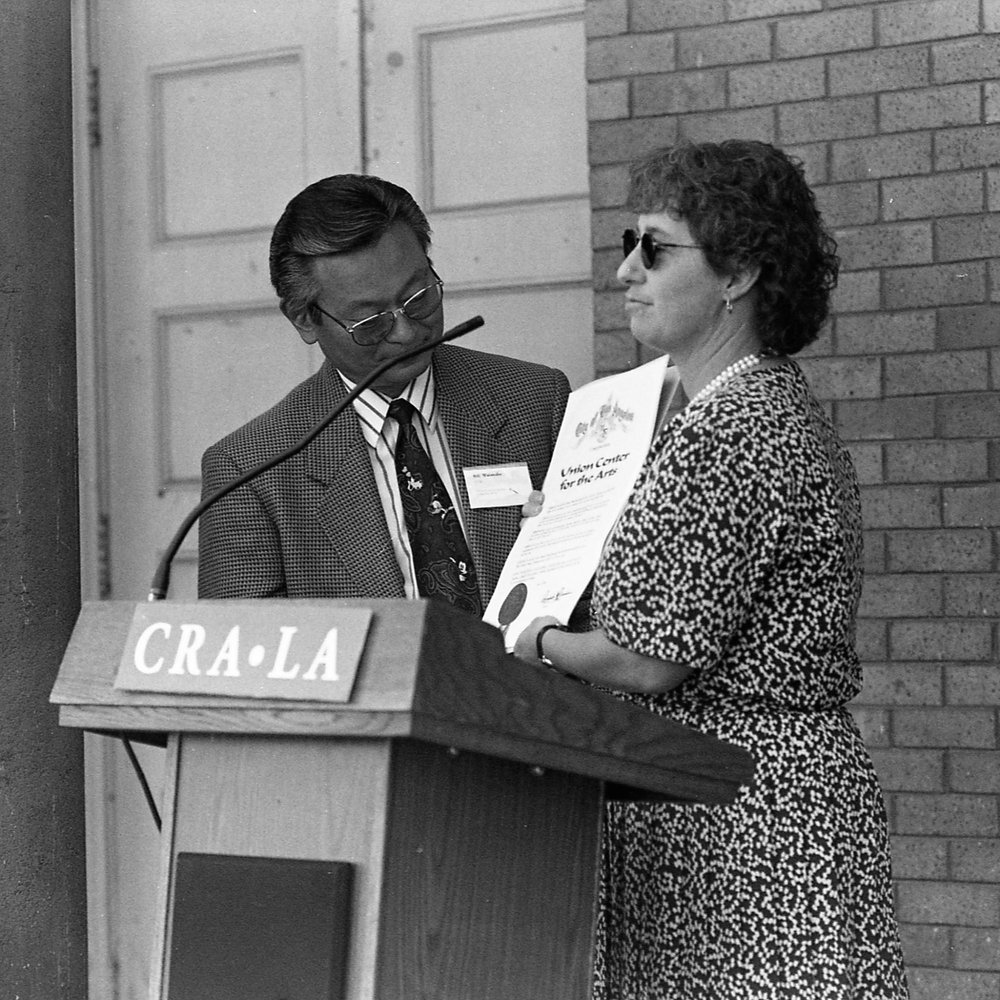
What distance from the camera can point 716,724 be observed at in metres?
2.10

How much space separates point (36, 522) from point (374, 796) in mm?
2872

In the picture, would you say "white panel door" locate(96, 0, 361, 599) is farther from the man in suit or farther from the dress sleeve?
the dress sleeve

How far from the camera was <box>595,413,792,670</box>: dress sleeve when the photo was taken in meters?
1.97

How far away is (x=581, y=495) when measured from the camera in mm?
2328

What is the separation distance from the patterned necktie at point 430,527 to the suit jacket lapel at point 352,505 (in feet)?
0.18

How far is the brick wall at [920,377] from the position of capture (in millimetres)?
3732

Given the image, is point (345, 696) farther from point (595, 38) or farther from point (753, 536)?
point (595, 38)

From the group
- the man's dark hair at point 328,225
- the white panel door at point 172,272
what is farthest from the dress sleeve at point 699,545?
the white panel door at point 172,272

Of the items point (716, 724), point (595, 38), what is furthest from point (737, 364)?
point (595, 38)

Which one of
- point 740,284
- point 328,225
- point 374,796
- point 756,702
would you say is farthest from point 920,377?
point 374,796

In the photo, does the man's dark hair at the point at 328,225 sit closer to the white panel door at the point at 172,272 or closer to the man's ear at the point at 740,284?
the man's ear at the point at 740,284

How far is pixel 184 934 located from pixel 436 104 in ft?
10.4

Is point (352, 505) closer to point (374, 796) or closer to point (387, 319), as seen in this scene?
point (387, 319)

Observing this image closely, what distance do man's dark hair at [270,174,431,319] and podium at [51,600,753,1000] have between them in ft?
4.53
